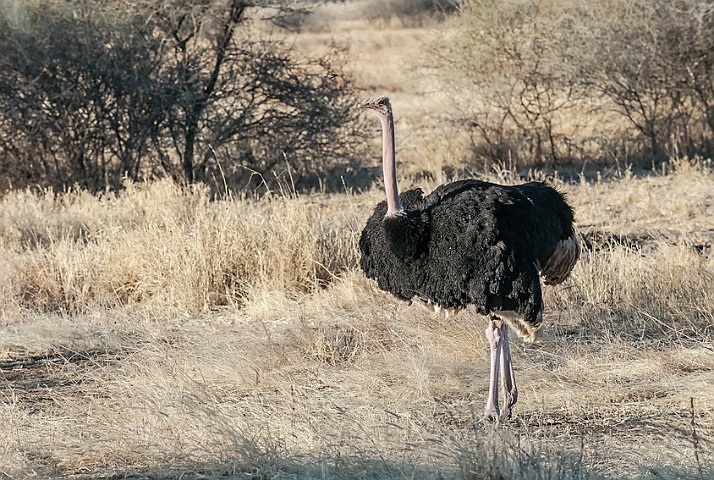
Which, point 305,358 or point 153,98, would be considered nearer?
point 305,358

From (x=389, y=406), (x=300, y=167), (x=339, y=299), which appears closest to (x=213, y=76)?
(x=300, y=167)

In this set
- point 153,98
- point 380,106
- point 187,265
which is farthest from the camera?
point 153,98

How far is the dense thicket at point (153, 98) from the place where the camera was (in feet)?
38.6

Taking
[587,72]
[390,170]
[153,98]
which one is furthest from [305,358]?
[587,72]

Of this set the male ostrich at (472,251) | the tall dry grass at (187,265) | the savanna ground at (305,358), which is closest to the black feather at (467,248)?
the male ostrich at (472,251)

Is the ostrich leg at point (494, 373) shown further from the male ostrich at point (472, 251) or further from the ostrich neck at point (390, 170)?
the ostrich neck at point (390, 170)

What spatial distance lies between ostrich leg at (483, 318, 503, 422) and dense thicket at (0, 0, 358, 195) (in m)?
6.40

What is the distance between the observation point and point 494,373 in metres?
5.18

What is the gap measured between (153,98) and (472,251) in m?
8.34

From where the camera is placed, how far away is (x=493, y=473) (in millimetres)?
3805

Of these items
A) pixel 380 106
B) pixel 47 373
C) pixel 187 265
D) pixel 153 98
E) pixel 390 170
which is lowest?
pixel 47 373

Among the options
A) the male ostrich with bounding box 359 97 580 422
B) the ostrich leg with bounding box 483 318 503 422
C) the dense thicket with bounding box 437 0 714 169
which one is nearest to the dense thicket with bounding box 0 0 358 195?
the dense thicket with bounding box 437 0 714 169

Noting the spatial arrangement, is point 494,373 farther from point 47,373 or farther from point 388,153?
point 47,373

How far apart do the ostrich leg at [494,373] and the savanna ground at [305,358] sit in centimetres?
12
